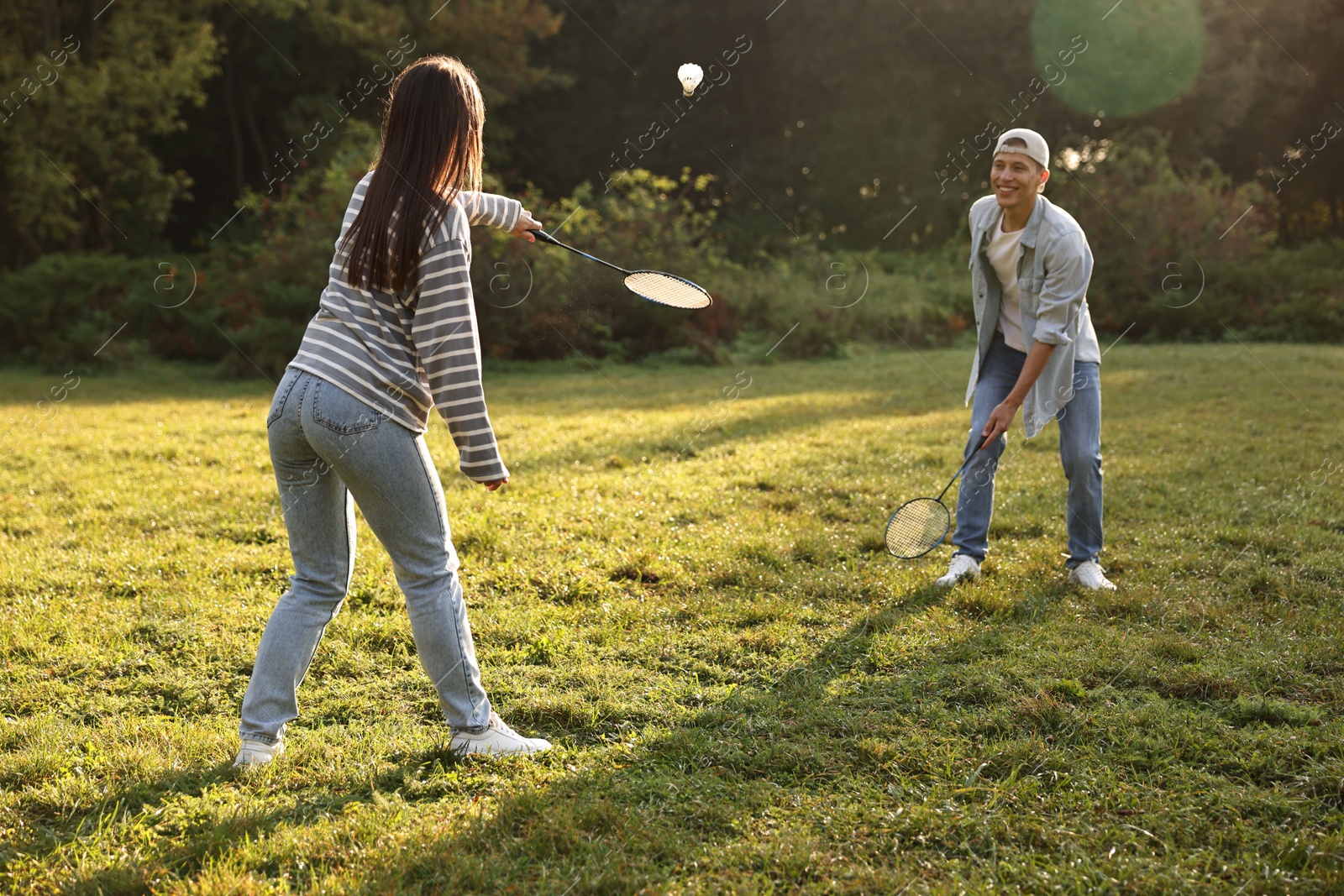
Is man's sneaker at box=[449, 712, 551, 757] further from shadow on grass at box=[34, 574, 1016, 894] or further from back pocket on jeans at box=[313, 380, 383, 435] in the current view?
back pocket on jeans at box=[313, 380, 383, 435]

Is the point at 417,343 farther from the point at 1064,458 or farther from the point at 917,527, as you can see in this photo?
the point at 1064,458

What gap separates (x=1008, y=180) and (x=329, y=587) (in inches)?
142

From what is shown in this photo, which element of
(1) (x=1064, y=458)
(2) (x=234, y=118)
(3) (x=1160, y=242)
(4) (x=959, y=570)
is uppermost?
(2) (x=234, y=118)

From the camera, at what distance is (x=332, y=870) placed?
2797 mm

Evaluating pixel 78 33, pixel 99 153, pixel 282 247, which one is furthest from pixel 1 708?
pixel 78 33

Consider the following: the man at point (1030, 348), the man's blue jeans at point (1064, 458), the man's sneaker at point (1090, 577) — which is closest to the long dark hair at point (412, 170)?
the man at point (1030, 348)

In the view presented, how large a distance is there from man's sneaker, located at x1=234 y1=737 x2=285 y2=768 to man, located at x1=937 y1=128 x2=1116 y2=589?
325 centimetres

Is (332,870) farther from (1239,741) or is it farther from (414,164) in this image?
(1239,741)

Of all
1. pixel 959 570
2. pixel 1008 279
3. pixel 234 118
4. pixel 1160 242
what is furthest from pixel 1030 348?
pixel 234 118

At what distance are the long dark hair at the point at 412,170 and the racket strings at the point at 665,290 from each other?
1076 millimetres

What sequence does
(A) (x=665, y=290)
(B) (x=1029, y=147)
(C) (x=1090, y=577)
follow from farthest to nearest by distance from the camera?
(C) (x=1090, y=577) → (B) (x=1029, y=147) → (A) (x=665, y=290)

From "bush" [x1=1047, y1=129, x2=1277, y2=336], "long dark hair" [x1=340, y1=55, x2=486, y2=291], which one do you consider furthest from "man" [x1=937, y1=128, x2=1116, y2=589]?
"bush" [x1=1047, y1=129, x2=1277, y2=336]

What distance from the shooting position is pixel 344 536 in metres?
3.34

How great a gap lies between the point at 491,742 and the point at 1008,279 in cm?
350
